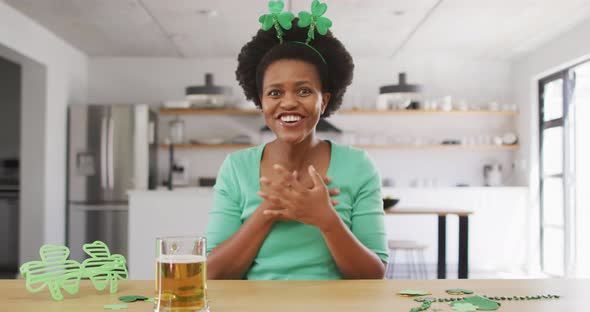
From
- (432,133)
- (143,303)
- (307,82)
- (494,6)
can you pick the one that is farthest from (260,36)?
(432,133)

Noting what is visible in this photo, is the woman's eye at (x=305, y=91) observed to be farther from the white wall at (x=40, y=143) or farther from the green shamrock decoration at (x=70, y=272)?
the white wall at (x=40, y=143)

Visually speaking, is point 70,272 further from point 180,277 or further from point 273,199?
point 273,199

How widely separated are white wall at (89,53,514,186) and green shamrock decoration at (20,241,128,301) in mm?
6134

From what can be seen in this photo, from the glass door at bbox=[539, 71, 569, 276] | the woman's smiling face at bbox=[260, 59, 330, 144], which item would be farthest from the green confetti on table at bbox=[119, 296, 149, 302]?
the glass door at bbox=[539, 71, 569, 276]

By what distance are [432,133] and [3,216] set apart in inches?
193

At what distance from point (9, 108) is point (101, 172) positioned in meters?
1.29

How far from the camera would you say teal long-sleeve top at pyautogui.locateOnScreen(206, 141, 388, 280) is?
1333mm

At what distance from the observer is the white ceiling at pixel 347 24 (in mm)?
4926

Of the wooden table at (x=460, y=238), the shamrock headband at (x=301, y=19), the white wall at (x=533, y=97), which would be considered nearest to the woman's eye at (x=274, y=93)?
the shamrock headband at (x=301, y=19)

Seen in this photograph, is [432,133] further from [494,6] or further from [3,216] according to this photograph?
[3,216]

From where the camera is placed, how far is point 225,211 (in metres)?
1.45

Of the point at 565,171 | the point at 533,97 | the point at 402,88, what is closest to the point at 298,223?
the point at 402,88

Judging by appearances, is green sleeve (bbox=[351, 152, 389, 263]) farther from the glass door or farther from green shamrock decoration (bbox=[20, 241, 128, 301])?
the glass door

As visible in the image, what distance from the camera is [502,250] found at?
261 inches
